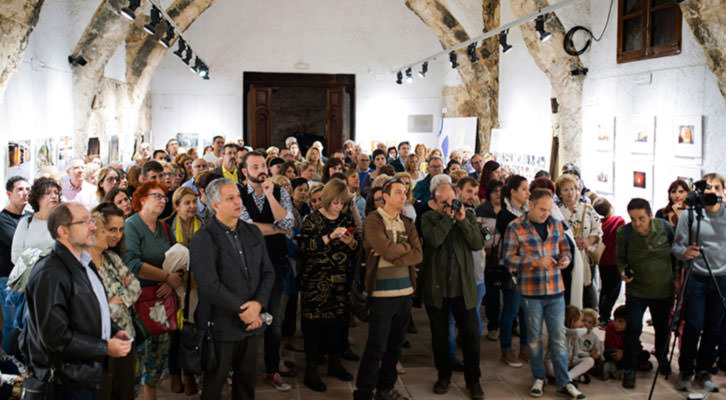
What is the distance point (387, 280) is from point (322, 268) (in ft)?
2.12

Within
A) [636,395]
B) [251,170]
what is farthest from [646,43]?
[251,170]

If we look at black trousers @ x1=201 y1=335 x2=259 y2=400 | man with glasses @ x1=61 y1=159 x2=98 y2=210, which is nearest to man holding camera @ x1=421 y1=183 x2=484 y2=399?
black trousers @ x1=201 y1=335 x2=259 y2=400

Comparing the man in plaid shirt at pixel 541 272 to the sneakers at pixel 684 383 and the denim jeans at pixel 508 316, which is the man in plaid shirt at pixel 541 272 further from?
the sneakers at pixel 684 383

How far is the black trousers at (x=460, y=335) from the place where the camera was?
4812 mm

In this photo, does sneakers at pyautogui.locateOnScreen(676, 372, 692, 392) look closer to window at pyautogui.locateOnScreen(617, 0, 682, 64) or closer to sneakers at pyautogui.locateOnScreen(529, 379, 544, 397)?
sneakers at pyautogui.locateOnScreen(529, 379, 544, 397)

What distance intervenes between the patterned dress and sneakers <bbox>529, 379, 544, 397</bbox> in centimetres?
158

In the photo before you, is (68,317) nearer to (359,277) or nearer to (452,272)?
(359,277)

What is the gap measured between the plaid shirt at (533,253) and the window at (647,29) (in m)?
4.17

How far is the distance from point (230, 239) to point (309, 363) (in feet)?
5.16

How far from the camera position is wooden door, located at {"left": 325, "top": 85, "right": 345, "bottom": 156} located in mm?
18016

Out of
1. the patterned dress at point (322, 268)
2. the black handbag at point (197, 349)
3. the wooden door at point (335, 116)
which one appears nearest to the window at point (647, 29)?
the patterned dress at point (322, 268)

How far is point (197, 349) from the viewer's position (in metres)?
3.99

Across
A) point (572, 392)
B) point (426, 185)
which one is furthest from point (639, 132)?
point (572, 392)

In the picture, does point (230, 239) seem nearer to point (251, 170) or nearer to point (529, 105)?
point (251, 170)
